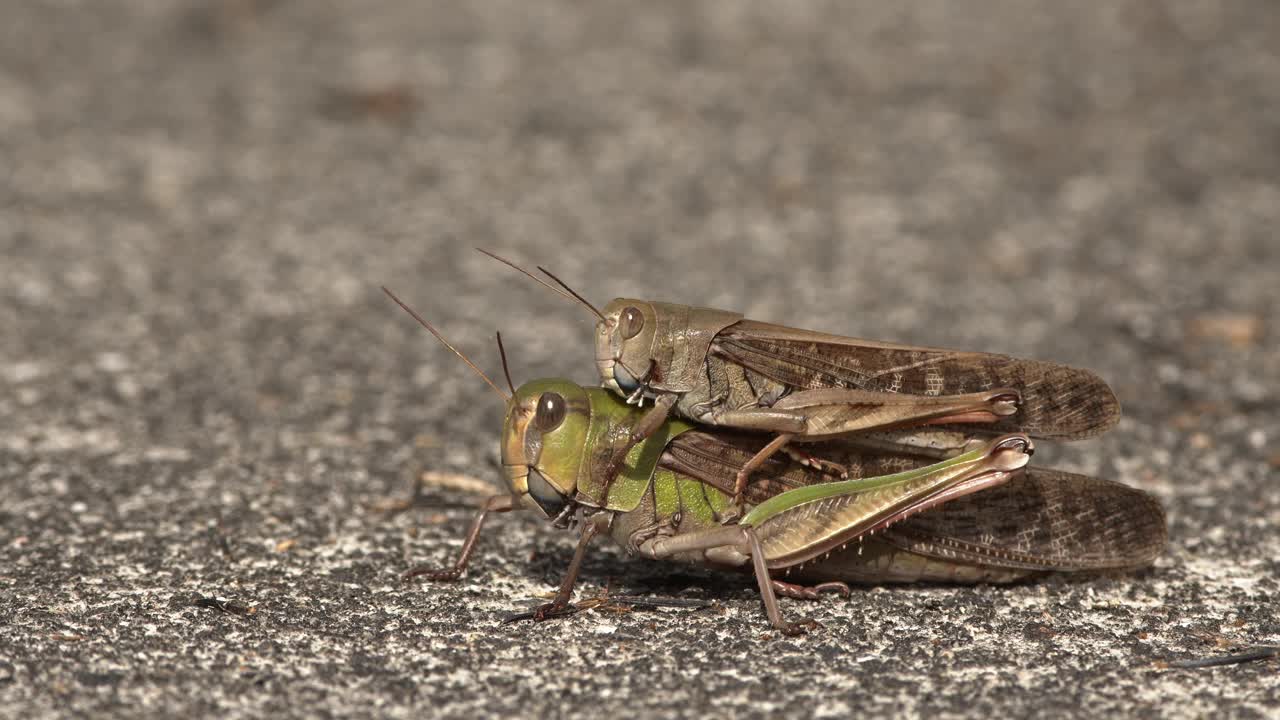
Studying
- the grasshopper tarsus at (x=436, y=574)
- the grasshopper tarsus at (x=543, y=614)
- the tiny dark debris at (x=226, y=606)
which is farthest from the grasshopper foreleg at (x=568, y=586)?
the tiny dark debris at (x=226, y=606)

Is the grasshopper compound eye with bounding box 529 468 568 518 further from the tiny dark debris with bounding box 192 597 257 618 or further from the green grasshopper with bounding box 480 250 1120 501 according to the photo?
the tiny dark debris with bounding box 192 597 257 618

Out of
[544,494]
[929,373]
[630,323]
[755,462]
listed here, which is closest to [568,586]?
[544,494]

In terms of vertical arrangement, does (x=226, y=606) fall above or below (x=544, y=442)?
below

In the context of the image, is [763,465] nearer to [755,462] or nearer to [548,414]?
[755,462]

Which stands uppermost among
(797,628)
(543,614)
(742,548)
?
(742,548)

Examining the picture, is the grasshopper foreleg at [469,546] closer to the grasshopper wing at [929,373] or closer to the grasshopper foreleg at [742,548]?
the grasshopper foreleg at [742,548]

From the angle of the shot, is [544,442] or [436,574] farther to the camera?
[436,574]

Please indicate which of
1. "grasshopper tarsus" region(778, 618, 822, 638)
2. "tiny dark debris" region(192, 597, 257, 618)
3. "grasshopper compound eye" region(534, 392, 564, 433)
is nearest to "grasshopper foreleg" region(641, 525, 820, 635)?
"grasshopper tarsus" region(778, 618, 822, 638)
